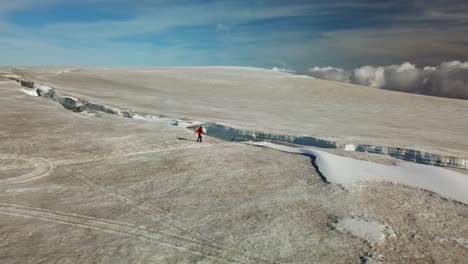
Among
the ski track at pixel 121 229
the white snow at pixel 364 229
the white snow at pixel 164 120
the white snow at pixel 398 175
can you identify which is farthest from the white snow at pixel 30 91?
the white snow at pixel 364 229

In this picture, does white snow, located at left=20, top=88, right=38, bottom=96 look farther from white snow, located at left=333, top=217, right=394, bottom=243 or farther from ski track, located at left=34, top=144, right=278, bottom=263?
white snow, located at left=333, top=217, right=394, bottom=243

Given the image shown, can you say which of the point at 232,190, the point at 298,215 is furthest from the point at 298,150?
the point at 298,215

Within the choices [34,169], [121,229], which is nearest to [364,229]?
[121,229]

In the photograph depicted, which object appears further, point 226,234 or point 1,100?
point 1,100

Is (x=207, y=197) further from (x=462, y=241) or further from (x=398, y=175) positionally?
(x=398, y=175)

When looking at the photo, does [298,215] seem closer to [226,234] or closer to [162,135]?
[226,234]

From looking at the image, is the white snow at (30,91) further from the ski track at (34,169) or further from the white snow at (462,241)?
the white snow at (462,241)

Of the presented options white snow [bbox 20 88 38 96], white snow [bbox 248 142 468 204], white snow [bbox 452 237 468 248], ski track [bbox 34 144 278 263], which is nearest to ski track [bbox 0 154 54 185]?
ski track [bbox 34 144 278 263]

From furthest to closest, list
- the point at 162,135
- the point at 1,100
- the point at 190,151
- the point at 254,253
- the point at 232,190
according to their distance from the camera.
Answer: the point at 1,100, the point at 162,135, the point at 190,151, the point at 232,190, the point at 254,253
